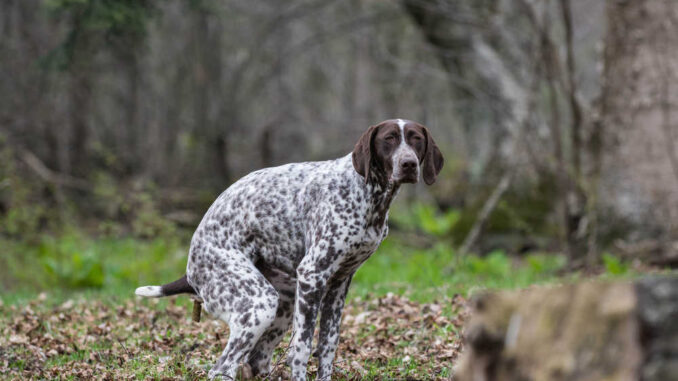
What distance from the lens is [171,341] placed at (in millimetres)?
6305

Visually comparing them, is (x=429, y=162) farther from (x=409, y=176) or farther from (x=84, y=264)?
(x=84, y=264)

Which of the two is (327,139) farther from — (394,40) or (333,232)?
(333,232)

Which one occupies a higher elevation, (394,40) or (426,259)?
(394,40)

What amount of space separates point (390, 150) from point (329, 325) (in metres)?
1.30

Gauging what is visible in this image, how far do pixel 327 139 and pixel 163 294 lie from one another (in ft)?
53.8

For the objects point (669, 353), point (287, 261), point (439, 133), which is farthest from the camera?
point (439, 133)

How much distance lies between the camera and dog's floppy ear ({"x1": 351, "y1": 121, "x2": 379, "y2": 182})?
4.50 meters

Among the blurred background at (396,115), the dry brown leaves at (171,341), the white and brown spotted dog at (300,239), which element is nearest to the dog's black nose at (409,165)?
the white and brown spotted dog at (300,239)

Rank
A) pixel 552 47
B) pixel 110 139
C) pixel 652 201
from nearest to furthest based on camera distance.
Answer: pixel 552 47 → pixel 652 201 → pixel 110 139

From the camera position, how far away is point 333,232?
454cm

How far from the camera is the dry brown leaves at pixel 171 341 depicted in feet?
17.4

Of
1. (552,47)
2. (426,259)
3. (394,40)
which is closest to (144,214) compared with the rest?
(426,259)

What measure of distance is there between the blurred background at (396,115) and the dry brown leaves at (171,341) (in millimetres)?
1094

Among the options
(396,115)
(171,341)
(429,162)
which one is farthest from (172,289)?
(396,115)
